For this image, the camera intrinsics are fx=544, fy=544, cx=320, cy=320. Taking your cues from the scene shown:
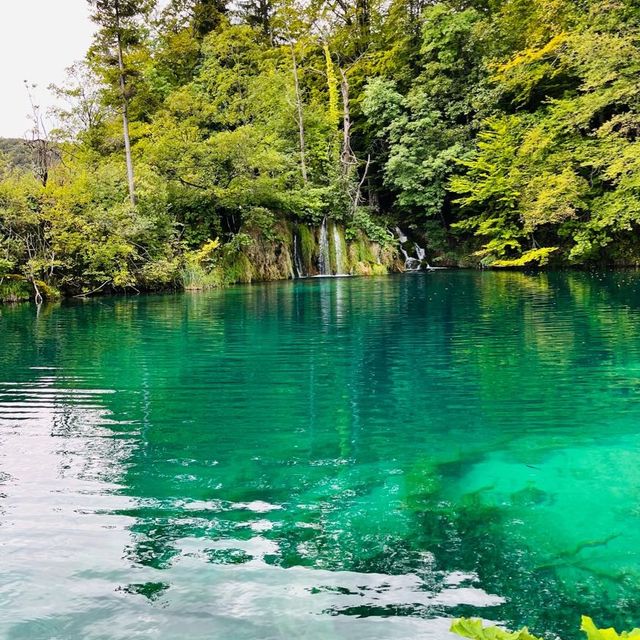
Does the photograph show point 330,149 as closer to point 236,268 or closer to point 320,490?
point 236,268

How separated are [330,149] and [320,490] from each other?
30.3m

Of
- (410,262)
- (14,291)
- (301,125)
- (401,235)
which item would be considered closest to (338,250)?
(410,262)

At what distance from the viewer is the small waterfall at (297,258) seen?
96.2 ft

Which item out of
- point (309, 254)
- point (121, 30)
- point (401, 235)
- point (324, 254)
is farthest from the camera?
point (401, 235)

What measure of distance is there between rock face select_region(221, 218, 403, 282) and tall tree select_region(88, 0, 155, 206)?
6920mm

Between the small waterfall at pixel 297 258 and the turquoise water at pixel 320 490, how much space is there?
2026cm

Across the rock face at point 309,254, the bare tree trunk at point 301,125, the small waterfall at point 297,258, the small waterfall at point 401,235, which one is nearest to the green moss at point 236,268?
the rock face at point 309,254

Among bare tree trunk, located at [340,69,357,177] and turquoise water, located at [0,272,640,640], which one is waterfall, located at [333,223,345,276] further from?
turquoise water, located at [0,272,640,640]

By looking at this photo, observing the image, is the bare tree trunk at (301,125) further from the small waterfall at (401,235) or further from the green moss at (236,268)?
the small waterfall at (401,235)

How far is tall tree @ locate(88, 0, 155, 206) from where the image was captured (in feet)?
69.9

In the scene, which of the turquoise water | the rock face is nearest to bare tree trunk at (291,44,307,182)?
the rock face

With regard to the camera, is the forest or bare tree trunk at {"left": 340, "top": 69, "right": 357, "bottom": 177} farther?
bare tree trunk at {"left": 340, "top": 69, "right": 357, "bottom": 177}

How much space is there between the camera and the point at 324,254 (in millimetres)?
30234

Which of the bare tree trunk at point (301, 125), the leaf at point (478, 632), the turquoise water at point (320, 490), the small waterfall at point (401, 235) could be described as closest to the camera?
the leaf at point (478, 632)
